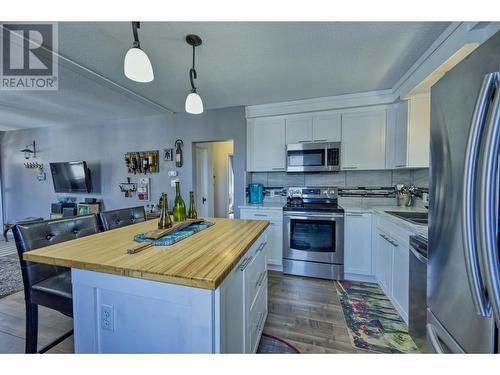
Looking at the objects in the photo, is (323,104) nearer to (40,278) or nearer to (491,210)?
(491,210)

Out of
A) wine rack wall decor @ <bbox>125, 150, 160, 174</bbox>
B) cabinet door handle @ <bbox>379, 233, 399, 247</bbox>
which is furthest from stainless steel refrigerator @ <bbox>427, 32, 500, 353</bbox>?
wine rack wall decor @ <bbox>125, 150, 160, 174</bbox>

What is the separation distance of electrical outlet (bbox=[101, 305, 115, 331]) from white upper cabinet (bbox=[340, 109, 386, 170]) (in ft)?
9.74

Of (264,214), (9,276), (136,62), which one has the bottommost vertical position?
(9,276)

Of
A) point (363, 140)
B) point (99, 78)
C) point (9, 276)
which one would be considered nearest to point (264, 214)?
point (363, 140)

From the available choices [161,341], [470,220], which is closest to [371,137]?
[470,220]

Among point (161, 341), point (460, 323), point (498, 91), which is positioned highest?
point (498, 91)

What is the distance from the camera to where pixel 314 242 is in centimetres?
275

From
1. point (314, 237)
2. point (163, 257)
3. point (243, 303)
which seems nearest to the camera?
point (163, 257)

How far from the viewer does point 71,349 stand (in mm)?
1569

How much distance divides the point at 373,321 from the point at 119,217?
8.56ft

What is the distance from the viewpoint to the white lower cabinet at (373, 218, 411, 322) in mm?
1781

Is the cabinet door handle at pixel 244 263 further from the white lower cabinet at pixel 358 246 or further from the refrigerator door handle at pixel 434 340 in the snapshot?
the white lower cabinet at pixel 358 246
